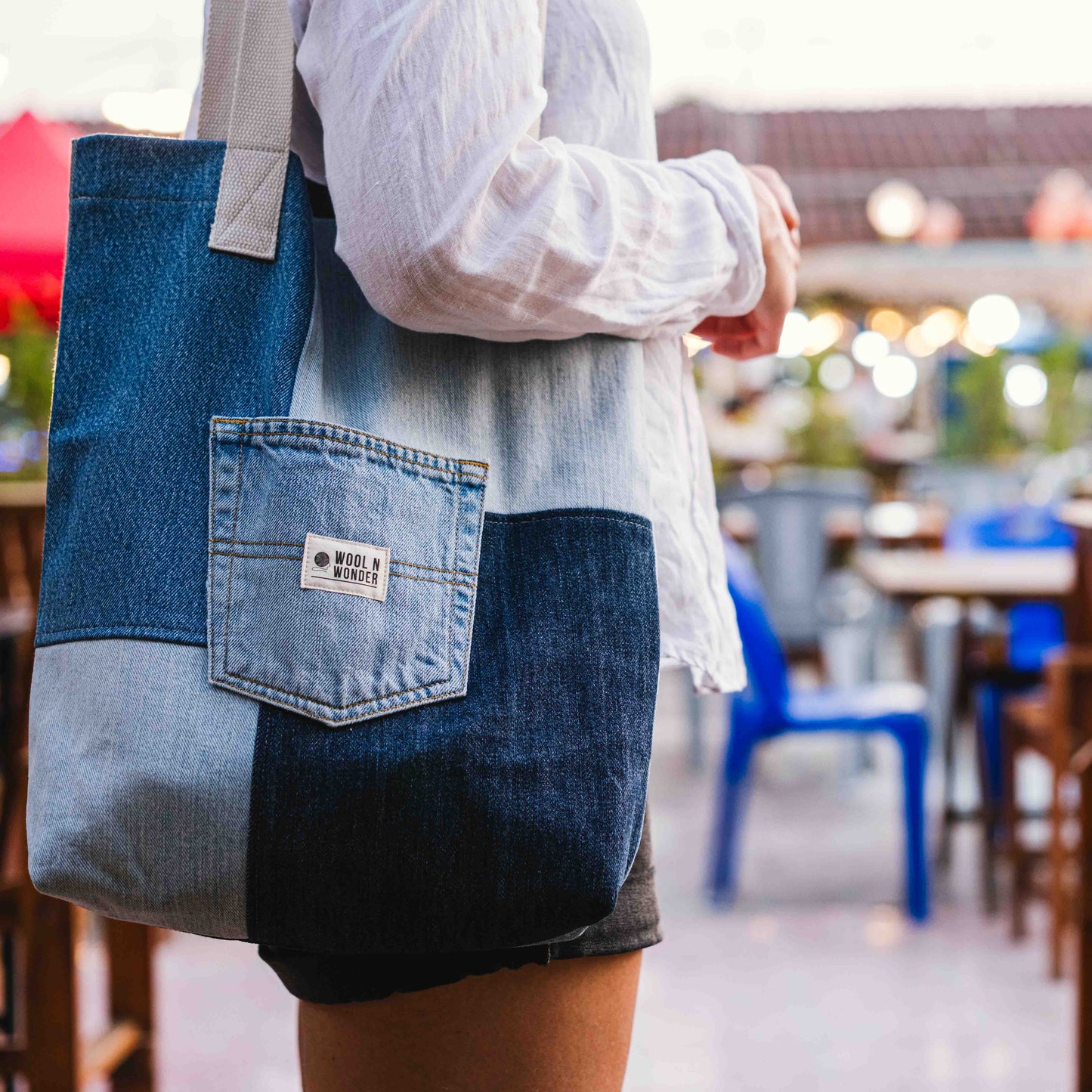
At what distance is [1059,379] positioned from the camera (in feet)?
25.8

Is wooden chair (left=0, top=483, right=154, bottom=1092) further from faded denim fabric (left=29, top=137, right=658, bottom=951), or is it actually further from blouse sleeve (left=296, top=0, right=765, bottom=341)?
blouse sleeve (left=296, top=0, right=765, bottom=341)

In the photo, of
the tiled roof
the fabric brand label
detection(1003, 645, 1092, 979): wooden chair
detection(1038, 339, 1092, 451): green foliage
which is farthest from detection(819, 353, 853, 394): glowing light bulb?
the fabric brand label

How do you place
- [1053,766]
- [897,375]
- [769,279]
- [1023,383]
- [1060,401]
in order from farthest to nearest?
1. [897,375]
2. [1023,383]
3. [1060,401]
4. [1053,766]
5. [769,279]

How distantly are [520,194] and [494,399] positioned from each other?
11cm

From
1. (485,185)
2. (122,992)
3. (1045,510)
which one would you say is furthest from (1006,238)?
(485,185)

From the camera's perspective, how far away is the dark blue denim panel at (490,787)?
1.83 ft

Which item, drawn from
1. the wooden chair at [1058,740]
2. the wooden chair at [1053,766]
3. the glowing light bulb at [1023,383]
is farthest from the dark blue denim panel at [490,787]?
the glowing light bulb at [1023,383]

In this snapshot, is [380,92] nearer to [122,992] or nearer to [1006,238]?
[122,992]

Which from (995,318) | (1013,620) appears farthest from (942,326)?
(1013,620)

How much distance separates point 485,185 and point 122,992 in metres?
1.63

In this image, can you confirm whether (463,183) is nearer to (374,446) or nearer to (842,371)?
(374,446)

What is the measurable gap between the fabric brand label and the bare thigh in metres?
Answer: 0.22

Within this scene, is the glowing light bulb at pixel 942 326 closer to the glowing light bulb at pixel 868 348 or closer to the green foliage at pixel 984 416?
the glowing light bulb at pixel 868 348

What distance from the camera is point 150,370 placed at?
0.60 metres
